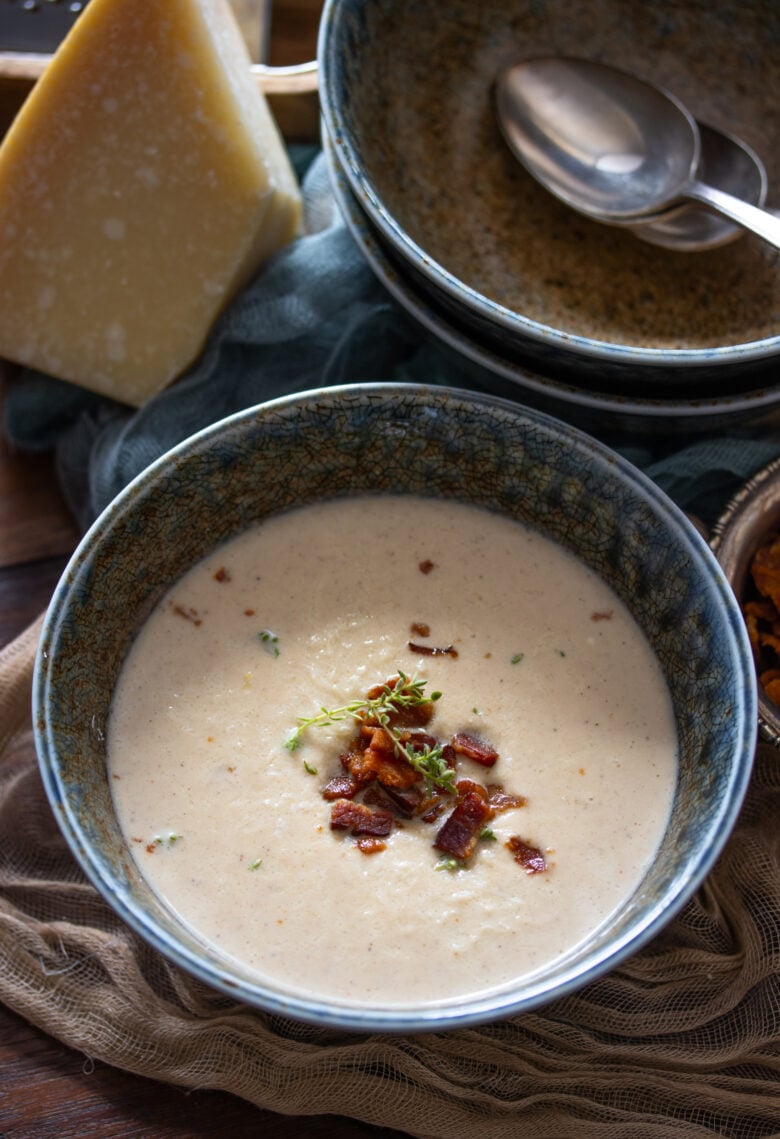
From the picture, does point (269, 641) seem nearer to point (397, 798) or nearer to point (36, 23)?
point (397, 798)

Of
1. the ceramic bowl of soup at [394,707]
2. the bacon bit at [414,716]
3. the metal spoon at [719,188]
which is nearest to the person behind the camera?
the ceramic bowl of soup at [394,707]

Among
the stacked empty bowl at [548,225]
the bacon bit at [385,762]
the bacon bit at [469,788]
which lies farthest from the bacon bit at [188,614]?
the stacked empty bowl at [548,225]

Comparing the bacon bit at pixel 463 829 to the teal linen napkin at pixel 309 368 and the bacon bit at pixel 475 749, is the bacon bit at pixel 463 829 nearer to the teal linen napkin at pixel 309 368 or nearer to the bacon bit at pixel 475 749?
the bacon bit at pixel 475 749

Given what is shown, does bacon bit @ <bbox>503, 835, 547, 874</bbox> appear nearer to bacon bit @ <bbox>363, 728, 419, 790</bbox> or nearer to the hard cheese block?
bacon bit @ <bbox>363, 728, 419, 790</bbox>

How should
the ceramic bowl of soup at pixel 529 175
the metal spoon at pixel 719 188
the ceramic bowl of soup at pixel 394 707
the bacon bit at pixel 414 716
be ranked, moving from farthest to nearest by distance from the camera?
the metal spoon at pixel 719 188 → the ceramic bowl of soup at pixel 529 175 → the bacon bit at pixel 414 716 → the ceramic bowl of soup at pixel 394 707

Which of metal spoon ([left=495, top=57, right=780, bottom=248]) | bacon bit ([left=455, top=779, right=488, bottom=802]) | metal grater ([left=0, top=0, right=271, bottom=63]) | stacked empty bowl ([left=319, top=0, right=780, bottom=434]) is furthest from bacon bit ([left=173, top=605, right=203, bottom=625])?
metal grater ([left=0, top=0, right=271, bottom=63])

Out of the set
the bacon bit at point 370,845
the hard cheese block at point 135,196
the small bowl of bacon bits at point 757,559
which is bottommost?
the bacon bit at point 370,845
